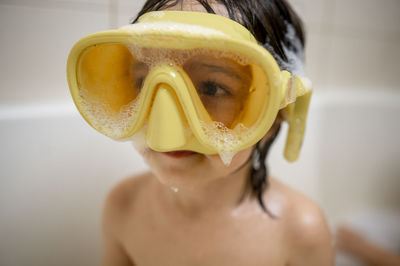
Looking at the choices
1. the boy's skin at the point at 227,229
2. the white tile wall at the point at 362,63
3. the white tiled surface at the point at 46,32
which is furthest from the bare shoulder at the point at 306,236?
the white tile wall at the point at 362,63

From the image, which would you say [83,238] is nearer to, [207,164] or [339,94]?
[207,164]

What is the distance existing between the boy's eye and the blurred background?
0.34 m

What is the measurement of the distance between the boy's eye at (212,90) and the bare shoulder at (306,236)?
42 centimetres

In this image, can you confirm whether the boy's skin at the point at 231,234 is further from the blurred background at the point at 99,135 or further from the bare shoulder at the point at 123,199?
the blurred background at the point at 99,135

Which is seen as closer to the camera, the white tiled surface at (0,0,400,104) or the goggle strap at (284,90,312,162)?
the goggle strap at (284,90,312,162)

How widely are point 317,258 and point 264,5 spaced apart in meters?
0.62

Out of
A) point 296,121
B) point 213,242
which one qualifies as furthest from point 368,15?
point 213,242

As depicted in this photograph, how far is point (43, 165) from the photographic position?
85 centimetres

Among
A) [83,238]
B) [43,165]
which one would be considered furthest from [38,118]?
[83,238]

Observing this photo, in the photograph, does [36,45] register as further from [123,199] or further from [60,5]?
[123,199]

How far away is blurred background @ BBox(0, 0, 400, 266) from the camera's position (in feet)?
2.47

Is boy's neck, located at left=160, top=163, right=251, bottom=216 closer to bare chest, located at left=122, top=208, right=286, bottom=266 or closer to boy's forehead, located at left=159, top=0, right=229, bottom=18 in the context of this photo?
bare chest, located at left=122, top=208, right=286, bottom=266

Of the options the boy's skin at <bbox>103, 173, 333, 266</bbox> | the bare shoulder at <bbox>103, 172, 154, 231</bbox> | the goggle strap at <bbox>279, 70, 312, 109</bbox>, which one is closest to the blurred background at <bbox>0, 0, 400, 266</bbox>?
the bare shoulder at <bbox>103, 172, 154, 231</bbox>

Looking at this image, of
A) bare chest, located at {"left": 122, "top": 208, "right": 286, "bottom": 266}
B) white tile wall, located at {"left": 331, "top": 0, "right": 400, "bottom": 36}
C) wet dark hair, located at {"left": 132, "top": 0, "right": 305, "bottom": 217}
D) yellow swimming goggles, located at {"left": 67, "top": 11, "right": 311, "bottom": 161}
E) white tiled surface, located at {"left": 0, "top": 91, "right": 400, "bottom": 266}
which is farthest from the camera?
white tile wall, located at {"left": 331, "top": 0, "right": 400, "bottom": 36}
